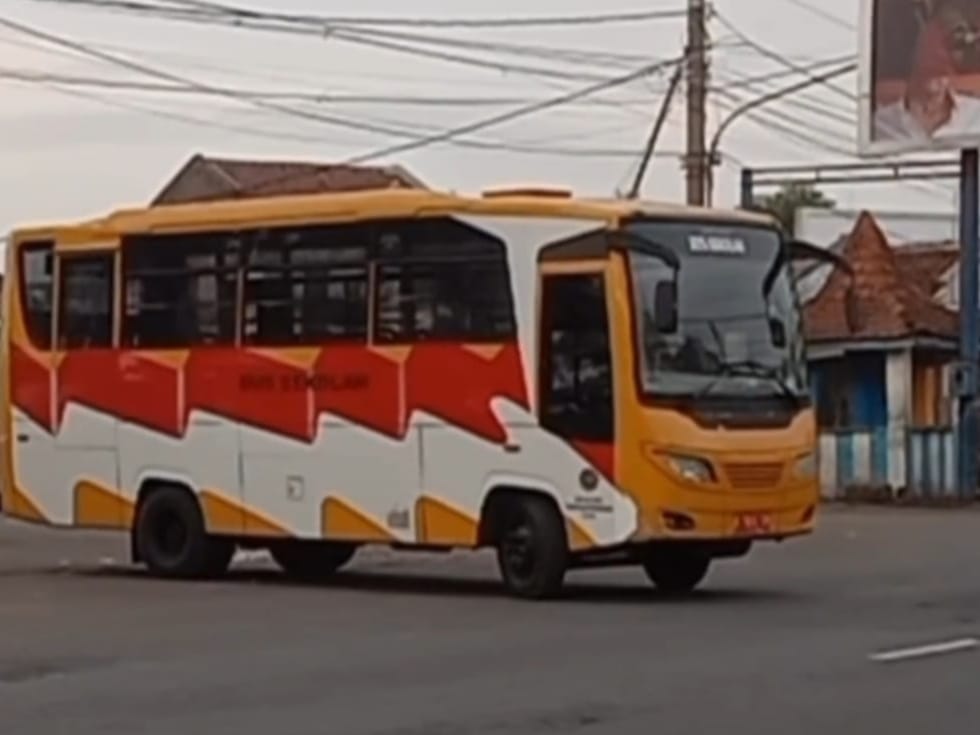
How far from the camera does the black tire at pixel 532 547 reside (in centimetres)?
2325

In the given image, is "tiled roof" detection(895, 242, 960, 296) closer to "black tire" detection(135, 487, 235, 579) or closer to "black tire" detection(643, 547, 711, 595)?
"black tire" detection(135, 487, 235, 579)

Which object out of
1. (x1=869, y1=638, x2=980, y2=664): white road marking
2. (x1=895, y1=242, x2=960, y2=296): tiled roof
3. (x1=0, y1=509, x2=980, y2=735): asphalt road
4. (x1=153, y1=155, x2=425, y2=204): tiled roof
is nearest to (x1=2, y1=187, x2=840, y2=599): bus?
(x1=0, y1=509, x2=980, y2=735): asphalt road

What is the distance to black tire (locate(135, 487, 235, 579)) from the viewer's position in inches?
1040

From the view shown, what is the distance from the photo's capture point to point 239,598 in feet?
78.6

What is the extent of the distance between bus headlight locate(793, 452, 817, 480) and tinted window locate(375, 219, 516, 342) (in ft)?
8.40

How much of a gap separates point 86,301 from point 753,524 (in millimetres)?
7526

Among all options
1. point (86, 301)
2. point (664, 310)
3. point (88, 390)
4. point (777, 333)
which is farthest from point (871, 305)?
point (664, 310)

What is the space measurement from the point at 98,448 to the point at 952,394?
2377cm

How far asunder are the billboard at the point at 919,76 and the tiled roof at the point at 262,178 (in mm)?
23765

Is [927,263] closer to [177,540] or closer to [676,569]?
[177,540]

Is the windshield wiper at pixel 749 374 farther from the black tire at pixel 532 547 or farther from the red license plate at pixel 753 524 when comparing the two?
the black tire at pixel 532 547

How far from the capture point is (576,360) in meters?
23.4

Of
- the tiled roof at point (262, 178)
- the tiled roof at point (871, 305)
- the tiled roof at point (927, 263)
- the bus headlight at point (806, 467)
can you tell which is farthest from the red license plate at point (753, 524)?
the tiled roof at point (262, 178)

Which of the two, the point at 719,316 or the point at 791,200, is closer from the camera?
the point at 719,316
